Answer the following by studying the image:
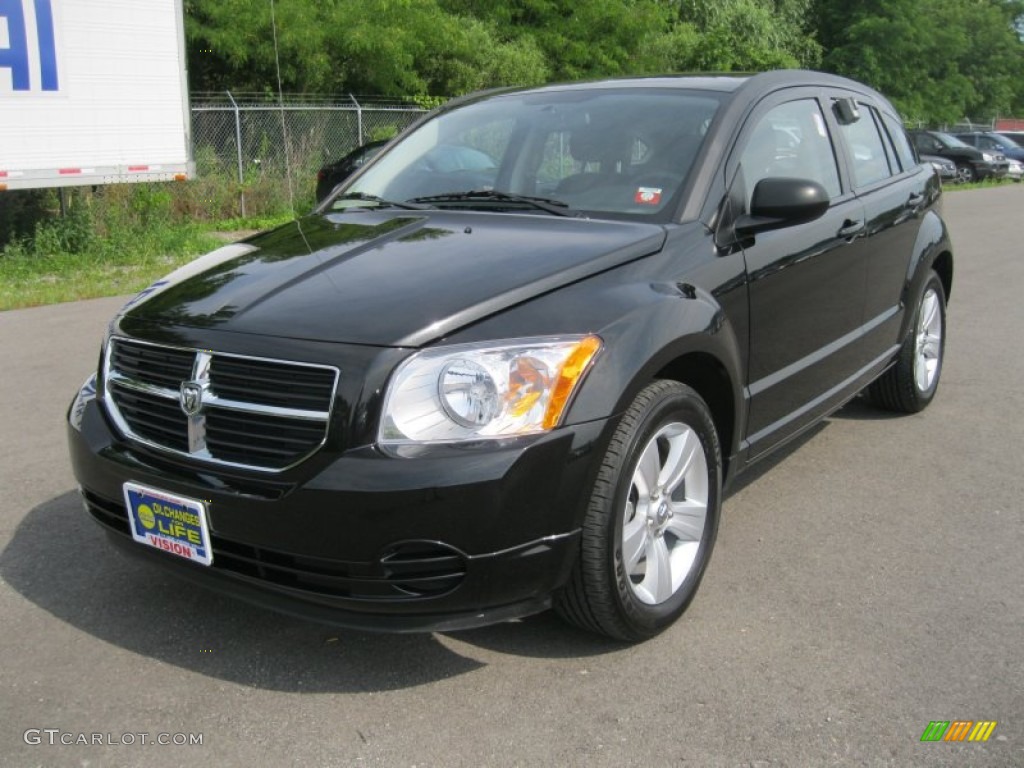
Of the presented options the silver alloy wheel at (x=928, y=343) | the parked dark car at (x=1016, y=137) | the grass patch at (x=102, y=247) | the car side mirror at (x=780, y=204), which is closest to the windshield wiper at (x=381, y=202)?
the car side mirror at (x=780, y=204)

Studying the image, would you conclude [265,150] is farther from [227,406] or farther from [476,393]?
[476,393]

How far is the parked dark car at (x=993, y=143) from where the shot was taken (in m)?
33.2

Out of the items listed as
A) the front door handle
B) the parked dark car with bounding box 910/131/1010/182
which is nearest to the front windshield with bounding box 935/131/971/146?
the parked dark car with bounding box 910/131/1010/182

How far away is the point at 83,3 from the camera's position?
492 inches

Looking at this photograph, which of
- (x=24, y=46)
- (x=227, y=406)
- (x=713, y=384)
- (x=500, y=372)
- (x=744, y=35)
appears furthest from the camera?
(x=744, y=35)

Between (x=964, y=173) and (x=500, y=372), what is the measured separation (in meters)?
31.7

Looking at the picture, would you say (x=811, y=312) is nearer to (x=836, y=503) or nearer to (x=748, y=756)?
(x=836, y=503)

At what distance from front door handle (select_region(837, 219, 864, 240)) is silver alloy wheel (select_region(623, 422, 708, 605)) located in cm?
160

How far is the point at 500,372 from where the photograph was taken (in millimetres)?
2898

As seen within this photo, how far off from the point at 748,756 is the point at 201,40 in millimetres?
20806

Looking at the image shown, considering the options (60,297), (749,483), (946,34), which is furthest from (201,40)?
(946,34)

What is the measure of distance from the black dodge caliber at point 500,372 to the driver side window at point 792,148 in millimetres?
18

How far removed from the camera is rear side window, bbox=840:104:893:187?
498 centimetres

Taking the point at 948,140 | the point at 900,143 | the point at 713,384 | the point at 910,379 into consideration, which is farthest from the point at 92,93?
the point at 948,140
